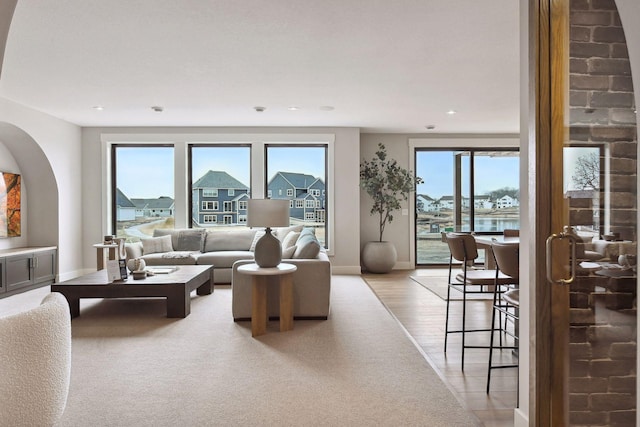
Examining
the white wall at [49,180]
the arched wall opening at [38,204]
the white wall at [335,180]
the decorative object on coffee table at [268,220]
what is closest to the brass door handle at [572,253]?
the decorative object on coffee table at [268,220]

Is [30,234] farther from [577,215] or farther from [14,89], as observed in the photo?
[577,215]

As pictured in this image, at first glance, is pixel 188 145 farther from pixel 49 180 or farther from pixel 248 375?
pixel 248 375

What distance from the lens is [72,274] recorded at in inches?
291

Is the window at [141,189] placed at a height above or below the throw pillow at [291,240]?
above

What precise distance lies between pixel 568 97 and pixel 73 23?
3387mm

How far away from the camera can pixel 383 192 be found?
818 centimetres

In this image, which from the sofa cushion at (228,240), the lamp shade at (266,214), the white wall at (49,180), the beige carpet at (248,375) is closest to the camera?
the beige carpet at (248,375)

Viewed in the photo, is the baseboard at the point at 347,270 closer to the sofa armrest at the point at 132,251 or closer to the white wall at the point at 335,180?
the white wall at the point at 335,180

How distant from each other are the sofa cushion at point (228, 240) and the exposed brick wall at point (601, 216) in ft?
19.2

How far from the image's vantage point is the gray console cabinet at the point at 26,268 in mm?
5789

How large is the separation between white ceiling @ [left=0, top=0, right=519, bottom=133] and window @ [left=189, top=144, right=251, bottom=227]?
1174 millimetres

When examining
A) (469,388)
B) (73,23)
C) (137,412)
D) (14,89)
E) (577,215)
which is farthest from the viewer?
(14,89)

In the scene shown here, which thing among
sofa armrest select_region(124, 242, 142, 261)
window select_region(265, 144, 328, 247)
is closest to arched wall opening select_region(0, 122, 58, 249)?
sofa armrest select_region(124, 242, 142, 261)

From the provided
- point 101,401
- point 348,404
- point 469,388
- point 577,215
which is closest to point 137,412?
point 101,401
